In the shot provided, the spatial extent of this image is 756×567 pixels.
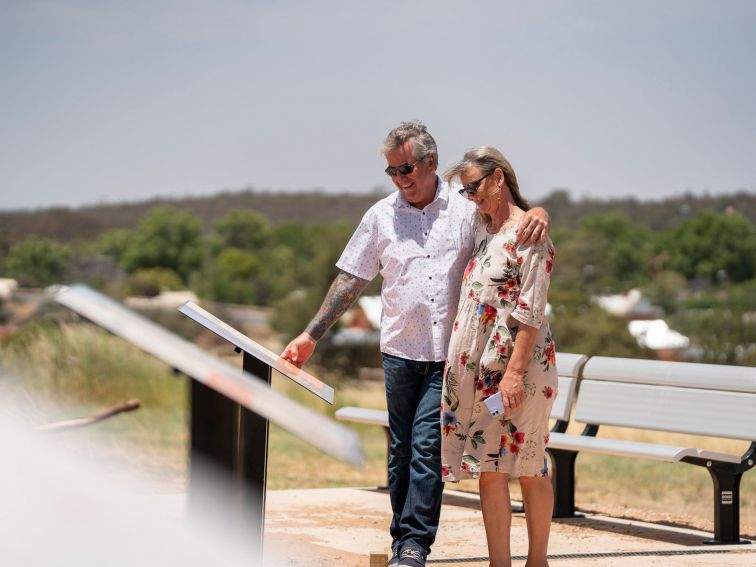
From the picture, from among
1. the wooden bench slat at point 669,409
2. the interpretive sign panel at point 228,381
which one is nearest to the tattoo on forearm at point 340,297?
the wooden bench slat at point 669,409

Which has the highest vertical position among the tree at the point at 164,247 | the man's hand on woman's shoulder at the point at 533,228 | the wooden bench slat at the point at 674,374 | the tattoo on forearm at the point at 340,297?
the tree at the point at 164,247

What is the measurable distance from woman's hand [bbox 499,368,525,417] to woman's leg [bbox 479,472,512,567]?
303mm

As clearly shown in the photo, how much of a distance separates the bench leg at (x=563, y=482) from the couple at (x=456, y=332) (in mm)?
2170

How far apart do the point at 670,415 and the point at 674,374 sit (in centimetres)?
22

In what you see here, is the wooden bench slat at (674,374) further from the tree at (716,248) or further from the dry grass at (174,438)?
the tree at (716,248)

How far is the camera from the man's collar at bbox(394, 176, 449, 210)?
4.95m

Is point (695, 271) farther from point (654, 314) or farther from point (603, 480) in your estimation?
point (603, 480)

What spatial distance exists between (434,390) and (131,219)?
107 metres

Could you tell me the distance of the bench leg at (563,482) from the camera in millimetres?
6969

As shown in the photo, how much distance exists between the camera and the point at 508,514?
472 cm

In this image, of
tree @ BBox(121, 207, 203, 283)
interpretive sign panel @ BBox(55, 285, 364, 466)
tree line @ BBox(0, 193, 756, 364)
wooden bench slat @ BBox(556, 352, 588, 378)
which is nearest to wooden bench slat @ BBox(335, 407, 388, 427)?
wooden bench slat @ BBox(556, 352, 588, 378)

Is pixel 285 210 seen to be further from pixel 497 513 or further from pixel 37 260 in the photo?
pixel 497 513

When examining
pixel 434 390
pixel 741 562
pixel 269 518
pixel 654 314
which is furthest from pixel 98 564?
pixel 654 314

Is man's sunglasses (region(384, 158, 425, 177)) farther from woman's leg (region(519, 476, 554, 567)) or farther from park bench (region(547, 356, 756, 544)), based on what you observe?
park bench (region(547, 356, 756, 544))
